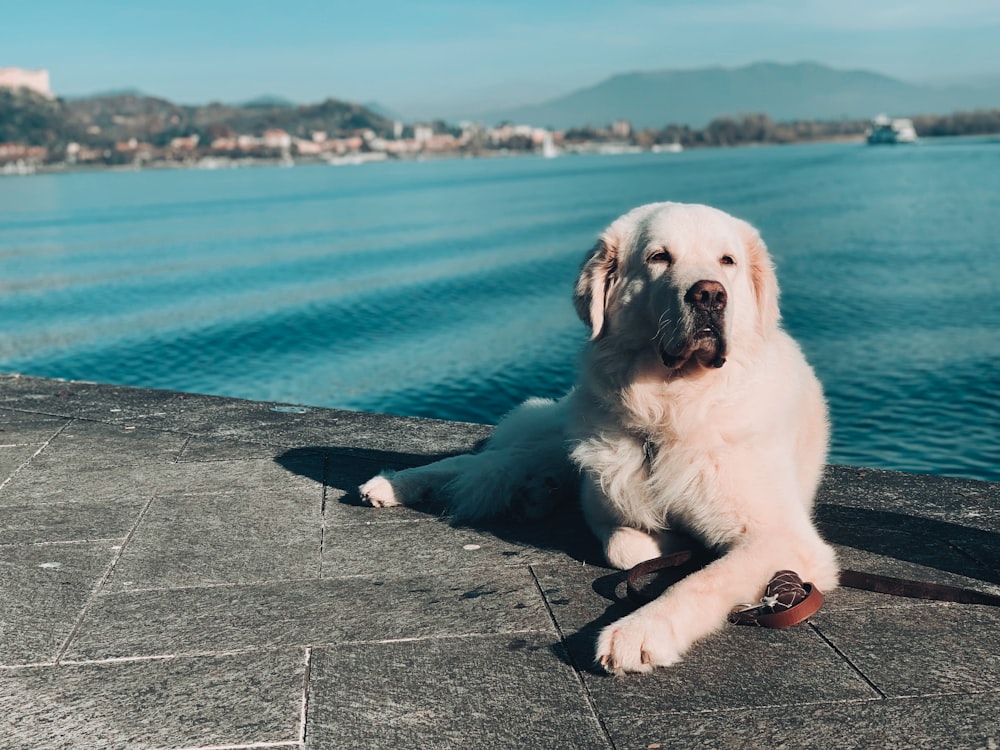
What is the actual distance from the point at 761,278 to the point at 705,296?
572 millimetres

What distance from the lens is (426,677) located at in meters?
3.54

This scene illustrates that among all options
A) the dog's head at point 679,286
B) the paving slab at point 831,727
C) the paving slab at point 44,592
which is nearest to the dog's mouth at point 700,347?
the dog's head at point 679,286

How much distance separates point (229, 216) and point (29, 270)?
27.2 meters

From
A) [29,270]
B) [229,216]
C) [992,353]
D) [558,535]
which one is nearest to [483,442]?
[558,535]

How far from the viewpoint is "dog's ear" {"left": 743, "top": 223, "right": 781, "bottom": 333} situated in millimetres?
4551

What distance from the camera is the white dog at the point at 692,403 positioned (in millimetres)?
4207

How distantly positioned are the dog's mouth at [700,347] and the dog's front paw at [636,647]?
1188mm

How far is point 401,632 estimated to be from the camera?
3.93 m

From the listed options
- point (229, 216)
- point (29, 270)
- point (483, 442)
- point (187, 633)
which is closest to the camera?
point (187, 633)

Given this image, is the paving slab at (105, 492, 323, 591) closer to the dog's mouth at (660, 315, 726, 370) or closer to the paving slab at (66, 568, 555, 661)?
the paving slab at (66, 568, 555, 661)

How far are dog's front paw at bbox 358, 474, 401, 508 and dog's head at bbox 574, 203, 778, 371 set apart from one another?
1.69m

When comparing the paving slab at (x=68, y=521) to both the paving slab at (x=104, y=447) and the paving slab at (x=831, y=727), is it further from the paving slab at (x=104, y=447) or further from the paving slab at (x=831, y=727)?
the paving slab at (x=831, y=727)

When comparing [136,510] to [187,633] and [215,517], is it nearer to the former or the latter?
[215,517]

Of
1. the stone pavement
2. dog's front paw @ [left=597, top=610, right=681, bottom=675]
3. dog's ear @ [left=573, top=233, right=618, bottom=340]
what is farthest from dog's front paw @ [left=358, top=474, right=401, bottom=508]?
dog's front paw @ [left=597, top=610, right=681, bottom=675]
